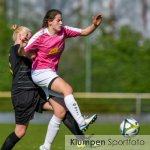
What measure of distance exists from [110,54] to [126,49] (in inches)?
32.1

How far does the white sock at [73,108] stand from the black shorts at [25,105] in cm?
50

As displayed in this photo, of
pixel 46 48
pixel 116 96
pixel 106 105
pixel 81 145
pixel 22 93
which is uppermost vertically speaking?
pixel 46 48

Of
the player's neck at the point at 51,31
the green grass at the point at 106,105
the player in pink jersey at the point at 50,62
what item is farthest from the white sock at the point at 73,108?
the green grass at the point at 106,105

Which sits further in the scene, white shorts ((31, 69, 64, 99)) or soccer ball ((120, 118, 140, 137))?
soccer ball ((120, 118, 140, 137))

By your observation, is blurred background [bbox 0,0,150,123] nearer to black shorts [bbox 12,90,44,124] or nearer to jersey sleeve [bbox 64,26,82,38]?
jersey sleeve [bbox 64,26,82,38]

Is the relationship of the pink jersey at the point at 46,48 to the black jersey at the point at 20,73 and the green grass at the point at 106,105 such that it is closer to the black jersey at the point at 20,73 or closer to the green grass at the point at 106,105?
the black jersey at the point at 20,73

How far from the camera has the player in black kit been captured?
9.31 metres

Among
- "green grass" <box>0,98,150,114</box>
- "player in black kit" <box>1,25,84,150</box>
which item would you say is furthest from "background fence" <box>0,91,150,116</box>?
"player in black kit" <box>1,25,84,150</box>

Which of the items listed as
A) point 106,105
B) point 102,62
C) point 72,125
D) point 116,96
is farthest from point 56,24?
point 102,62

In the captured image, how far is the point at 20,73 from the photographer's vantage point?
9398mm

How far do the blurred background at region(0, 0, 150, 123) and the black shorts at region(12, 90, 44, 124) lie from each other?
51.5 feet

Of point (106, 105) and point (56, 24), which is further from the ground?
point (56, 24)

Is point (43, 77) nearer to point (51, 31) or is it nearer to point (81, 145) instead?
point (51, 31)

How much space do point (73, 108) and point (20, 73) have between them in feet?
2.86
